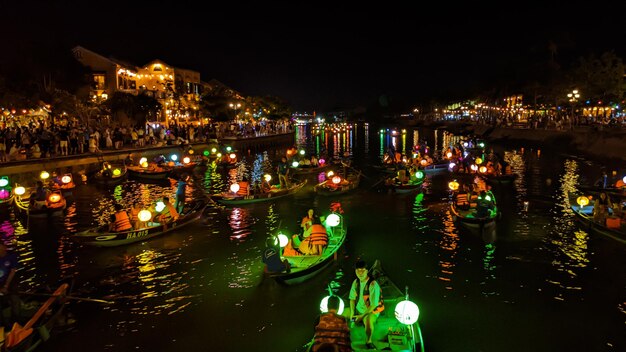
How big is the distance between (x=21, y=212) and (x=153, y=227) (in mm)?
9231

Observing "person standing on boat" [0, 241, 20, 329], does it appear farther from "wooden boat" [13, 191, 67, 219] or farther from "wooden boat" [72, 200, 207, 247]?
"wooden boat" [13, 191, 67, 219]

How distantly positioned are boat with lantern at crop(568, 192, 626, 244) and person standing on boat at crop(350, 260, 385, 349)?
40.1ft

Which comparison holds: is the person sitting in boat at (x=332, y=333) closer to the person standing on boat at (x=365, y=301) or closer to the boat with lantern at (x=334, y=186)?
the person standing on boat at (x=365, y=301)

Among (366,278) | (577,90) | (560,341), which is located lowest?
(560,341)

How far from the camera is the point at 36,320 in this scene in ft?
32.8

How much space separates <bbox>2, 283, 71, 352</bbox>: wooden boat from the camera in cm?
927

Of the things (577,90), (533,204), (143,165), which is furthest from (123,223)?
(577,90)

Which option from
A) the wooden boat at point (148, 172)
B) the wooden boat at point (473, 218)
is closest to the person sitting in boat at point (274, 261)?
the wooden boat at point (473, 218)

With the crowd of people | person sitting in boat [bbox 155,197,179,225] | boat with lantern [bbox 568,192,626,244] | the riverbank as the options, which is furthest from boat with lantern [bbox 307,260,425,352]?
the riverbank

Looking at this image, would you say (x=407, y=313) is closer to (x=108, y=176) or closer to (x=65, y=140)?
(x=108, y=176)

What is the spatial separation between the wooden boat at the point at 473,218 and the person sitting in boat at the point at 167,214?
11.9 m

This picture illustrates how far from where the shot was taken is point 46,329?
1023cm

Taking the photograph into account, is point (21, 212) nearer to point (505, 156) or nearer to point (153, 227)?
point (153, 227)

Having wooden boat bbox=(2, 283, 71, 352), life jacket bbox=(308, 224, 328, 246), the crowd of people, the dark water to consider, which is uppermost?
the crowd of people
